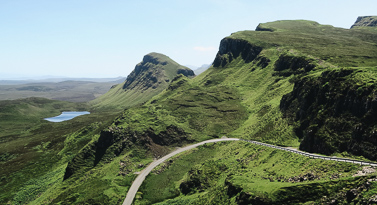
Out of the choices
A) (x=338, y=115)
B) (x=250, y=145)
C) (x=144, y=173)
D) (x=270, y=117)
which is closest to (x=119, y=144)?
(x=144, y=173)

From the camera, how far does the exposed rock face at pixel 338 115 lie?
194 feet

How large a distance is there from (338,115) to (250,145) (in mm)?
33204

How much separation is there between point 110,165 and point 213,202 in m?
59.8

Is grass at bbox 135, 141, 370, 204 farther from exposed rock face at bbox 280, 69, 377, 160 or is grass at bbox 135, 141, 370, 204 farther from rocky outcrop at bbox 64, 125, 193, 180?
rocky outcrop at bbox 64, 125, 193, 180

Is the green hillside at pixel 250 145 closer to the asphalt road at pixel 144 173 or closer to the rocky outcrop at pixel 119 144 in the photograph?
the rocky outcrop at pixel 119 144

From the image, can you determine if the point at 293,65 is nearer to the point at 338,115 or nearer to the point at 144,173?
the point at 338,115

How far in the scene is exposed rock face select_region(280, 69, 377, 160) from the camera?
2329 inches

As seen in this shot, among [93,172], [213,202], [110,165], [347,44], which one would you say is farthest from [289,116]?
[347,44]

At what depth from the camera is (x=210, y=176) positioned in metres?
82.4

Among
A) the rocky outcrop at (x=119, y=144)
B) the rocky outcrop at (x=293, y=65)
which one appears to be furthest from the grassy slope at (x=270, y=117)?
the rocky outcrop at (x=119, y=144)

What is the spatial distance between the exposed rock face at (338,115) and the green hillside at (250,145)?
0.28 metres

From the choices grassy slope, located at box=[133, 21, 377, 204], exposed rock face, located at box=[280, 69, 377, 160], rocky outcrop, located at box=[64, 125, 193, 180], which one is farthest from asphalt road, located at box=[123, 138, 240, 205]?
exposed rock face, located at box=[280, 69, 377, 160]

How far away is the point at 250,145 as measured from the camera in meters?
92.9

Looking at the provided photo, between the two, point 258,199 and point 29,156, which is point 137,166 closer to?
point 258,199
